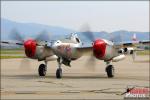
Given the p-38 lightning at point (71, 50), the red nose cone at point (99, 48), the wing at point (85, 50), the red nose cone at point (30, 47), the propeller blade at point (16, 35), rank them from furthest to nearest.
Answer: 1. the propeller blade at point (16, 35)
2. the wing at point (85, 50)
3. the red nose cone at point (30, 47)
4. the p-38 lightning at point (71, 50)
5. the red nose cone at point (99, 48)

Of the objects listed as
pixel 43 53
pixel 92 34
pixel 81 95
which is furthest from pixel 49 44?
pixel 81 95

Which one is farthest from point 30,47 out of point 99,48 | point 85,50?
point 99,48

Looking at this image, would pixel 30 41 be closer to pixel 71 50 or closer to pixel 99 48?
pixel 71 50

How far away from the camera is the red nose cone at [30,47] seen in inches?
1121

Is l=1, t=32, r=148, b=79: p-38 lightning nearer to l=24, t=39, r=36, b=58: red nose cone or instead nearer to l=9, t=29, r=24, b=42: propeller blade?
l=24, t=39, r=36, b=58: red nose cone

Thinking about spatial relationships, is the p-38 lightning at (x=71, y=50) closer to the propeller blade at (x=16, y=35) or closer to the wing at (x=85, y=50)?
the wing at (x=85, y=50)

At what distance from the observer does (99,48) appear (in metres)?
27.0

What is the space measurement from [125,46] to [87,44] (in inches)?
90.6

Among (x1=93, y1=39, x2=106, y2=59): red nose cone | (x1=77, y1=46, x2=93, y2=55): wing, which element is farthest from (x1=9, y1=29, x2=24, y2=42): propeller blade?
(x1=93, y1=39, x2=106, y2=59): red nose cone

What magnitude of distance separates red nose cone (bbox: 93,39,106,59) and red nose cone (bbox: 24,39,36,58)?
12.6ft

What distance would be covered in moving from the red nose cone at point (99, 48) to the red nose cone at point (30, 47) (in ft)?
12.6

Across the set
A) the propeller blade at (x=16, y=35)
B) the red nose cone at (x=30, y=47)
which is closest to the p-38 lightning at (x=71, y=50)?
the red nose cone at (x=30, y=47)

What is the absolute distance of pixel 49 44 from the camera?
1131 inches

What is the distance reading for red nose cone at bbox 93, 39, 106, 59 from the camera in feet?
88.3
